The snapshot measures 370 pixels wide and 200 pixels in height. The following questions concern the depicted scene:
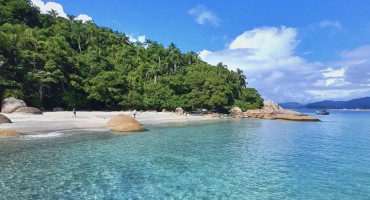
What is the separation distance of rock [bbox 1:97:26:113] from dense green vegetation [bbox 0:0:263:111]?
354cm

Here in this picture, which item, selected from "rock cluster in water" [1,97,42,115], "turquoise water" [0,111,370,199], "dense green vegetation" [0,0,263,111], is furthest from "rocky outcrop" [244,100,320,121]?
"rock cluster in water" [1,97,42,115]

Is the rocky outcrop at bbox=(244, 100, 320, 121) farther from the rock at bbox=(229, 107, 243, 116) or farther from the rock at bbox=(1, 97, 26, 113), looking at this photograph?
the rock at bbox=(1, 97, 26, 113)

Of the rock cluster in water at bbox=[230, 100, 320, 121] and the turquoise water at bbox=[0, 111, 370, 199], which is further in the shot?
the rock cluster in water at bbox=[230, 100, 320, 121]

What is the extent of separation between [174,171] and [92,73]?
48.3m

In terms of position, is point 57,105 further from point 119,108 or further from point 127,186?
point 127,186

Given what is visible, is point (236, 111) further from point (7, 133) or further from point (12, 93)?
point (7, 133)

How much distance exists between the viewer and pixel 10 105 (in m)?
34.4

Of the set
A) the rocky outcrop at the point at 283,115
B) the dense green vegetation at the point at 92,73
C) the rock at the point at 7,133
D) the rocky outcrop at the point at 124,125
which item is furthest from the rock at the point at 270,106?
the rock at the point at 7,133

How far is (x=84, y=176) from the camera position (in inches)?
452

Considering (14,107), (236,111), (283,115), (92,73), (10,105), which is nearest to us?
(14,107)

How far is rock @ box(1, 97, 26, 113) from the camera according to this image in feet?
111

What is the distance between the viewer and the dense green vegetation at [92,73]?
1711 inches

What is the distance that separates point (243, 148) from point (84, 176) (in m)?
12.7

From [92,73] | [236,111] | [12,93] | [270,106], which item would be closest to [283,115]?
[236,111]
